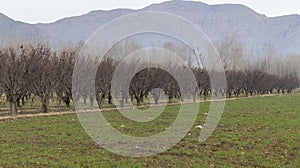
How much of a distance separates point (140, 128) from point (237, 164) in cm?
662

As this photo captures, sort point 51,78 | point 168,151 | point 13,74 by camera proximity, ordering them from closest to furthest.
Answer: point 168,151
point 13,74
point 51,78

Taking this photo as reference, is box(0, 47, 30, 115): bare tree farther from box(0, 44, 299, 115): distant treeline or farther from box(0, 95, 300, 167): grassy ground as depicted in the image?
box(0, 95, 300, 167): grassy ground

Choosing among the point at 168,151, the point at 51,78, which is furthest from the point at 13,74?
the point at 168,151

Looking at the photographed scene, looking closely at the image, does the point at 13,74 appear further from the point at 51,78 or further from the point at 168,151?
the point at 168,151

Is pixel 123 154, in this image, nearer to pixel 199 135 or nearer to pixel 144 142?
pixel 144 142

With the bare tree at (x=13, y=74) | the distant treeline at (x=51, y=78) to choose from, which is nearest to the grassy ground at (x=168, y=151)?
the bare tree at (x=13, y=74)

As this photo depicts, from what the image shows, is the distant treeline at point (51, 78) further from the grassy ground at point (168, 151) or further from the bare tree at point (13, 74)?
the grassy ground at point (168, 151)

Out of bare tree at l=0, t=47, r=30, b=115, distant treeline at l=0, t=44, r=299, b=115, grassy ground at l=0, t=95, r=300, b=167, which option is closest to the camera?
grassy ground at l=0, t=95, r=300, b=167

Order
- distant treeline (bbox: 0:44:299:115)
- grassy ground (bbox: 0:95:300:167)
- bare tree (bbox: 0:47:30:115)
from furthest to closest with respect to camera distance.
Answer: distant treeline (bbox: 0:44:299:115), bare tree (bbox: 0:47:30:115), grassy ground (bbox: 0:95:300:167)

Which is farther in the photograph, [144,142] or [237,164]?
[144,142]

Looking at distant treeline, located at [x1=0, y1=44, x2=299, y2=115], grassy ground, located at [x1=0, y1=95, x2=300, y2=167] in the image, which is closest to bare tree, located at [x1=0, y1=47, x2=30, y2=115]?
distant treeline, located at [x1=0, y1=44, x2=299, y2=115]

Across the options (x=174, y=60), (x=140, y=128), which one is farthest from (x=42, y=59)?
(x=174, y=60)

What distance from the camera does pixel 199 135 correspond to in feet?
41.7

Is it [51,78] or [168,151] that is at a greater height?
[51,78]
